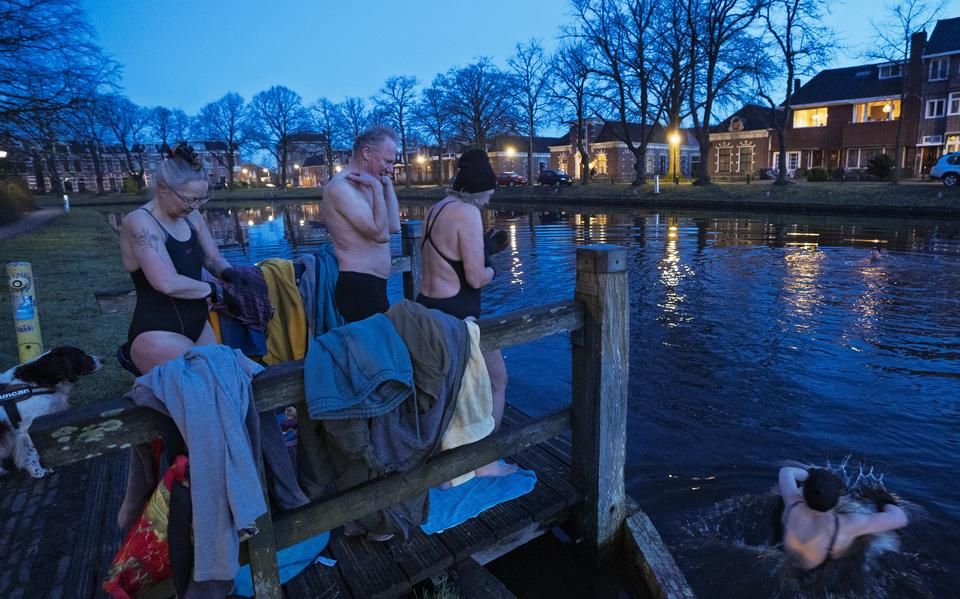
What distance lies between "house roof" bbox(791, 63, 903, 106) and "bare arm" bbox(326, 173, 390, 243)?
4630 centimetres

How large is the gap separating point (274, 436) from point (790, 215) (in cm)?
2704

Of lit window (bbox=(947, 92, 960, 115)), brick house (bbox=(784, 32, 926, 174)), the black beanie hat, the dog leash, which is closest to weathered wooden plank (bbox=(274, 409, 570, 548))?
the black beanie hat

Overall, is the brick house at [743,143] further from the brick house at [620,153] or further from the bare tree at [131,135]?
the bare tree at [131,135]

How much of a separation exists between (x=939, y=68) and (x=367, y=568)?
155 feet

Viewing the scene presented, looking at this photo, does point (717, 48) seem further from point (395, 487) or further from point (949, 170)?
point (395, 487)

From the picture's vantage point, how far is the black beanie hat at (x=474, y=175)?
3.54m

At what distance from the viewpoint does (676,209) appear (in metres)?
30.2

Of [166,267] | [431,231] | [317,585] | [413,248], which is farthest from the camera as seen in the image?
[413,248]

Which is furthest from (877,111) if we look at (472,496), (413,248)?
(472,496)

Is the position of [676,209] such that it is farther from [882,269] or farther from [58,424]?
[58,424]

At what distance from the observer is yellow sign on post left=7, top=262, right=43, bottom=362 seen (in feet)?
17.9

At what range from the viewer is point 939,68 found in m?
35.7

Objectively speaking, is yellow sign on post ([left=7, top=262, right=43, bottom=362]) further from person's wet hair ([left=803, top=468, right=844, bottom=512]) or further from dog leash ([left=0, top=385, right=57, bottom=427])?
person's wet hair ([left=803, top=468, right=844, bottom=512])

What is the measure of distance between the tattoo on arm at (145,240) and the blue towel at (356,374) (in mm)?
1255
